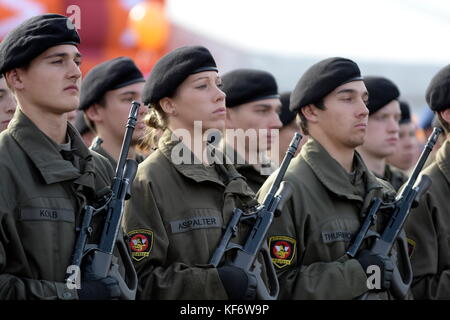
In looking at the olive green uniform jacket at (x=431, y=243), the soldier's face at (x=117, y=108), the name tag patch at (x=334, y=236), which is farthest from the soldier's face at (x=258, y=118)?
the name tag patch at (x=334, y=236)

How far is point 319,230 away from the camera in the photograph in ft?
20.2

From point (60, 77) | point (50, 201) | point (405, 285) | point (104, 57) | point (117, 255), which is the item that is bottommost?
point (104, 57)

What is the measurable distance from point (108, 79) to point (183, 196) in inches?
71.6

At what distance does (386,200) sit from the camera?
6.61 meters

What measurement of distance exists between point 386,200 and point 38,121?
2.42m

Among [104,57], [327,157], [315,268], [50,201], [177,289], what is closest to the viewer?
[50,201]

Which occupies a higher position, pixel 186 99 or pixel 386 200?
pixel 186 99

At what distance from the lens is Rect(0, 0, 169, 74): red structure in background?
1510cm

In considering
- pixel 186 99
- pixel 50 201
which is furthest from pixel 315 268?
pixel 50 201

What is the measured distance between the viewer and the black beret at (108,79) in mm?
7367

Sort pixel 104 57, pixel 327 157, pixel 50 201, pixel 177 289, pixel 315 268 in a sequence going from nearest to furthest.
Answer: pixel 50 201 < pixel 177 289 < pixel 315 268 < pixel 327 157 < pixel 104 57

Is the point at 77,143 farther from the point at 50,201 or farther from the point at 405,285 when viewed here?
the point at 405,285

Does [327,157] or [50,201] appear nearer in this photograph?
[50,201]

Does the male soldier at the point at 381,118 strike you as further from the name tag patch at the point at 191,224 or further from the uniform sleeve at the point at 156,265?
the uniform sleeve at the point at 156,265
